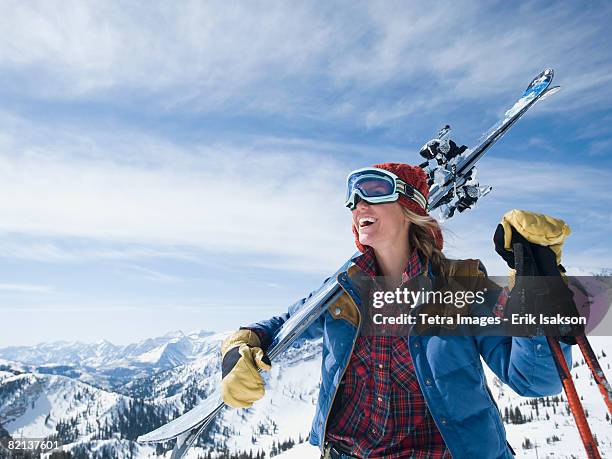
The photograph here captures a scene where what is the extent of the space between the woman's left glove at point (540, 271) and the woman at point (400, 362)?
5cm

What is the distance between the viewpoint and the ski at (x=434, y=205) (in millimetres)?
4754

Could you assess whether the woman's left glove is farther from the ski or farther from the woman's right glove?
the woman's right glove

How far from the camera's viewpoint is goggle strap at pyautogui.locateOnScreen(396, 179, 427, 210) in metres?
4.75

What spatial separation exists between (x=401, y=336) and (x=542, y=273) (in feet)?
4.81

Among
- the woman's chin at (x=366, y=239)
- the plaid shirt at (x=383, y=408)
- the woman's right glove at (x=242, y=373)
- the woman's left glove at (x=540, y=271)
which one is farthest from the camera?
the woman's chin at (x=366, y=239)

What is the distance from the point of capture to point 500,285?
3.95m

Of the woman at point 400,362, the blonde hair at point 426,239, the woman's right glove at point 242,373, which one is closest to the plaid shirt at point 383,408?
the woman at point 400,362

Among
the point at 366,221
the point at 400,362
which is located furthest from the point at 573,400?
the point at 366,221

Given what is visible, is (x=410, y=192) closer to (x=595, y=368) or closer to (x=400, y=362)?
(x=400, y=362)

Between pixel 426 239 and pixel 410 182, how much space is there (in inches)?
27.3

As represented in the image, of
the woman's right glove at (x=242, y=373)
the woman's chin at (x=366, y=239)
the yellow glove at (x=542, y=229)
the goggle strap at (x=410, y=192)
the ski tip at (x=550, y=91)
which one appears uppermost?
the ski tip at (x=550, y=91)

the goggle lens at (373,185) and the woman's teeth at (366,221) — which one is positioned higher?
the goggle lens at (373,185)

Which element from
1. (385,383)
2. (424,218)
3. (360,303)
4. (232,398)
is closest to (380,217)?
(424,218)

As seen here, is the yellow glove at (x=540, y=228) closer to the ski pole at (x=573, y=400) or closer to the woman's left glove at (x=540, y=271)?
the woman's left glove at (x=540, y=271)
